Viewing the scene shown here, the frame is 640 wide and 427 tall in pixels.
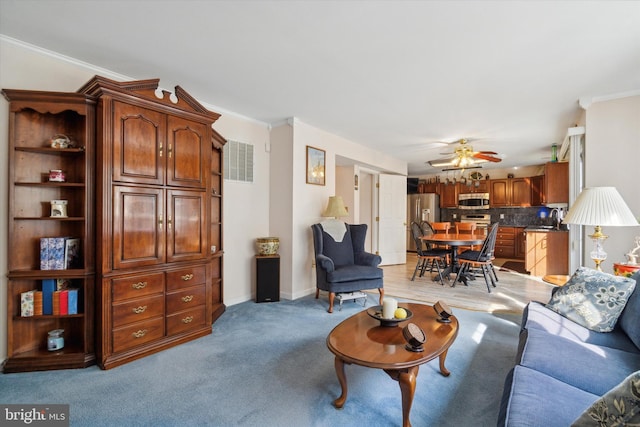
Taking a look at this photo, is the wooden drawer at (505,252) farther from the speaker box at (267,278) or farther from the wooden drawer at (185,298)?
the wooden drawer at (185,298)

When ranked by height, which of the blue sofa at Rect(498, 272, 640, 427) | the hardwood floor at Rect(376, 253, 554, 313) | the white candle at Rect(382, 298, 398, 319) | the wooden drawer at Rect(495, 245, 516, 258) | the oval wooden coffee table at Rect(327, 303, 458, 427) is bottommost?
the hardwood floor at Rect(376, 253, 554, 313)

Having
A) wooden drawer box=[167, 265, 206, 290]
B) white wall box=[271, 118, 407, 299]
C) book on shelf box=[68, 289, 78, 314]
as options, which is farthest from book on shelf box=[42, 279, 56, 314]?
white wall box=[271, 118, 407, 299]

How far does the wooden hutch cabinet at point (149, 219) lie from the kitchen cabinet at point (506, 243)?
25.2 feet

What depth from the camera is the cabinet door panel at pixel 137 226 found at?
2.35m

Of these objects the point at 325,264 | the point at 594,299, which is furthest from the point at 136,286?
the point at 594,299

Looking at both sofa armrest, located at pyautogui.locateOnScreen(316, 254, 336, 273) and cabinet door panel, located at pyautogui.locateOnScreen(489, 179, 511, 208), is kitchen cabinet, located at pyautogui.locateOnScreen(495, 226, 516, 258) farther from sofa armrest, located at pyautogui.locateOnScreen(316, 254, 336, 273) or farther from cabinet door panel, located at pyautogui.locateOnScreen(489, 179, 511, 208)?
sofa armrest, located at pyautogui.locateOnScreen(316, 254, 336, 273)

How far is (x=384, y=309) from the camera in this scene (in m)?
2.16

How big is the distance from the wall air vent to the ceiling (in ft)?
1.54

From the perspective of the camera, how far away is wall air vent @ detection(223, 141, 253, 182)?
3.85 metres

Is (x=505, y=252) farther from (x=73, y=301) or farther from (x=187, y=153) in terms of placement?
(x=73, y=301)

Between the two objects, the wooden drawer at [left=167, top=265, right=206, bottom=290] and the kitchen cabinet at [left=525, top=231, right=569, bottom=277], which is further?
the kitchen cabinet at [left=525, top=231, right=569, bottom=277]

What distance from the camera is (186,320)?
9.07ft

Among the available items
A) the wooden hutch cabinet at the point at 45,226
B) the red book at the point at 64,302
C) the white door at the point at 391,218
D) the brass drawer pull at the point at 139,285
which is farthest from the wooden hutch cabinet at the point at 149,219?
the white door at the point at 391,218

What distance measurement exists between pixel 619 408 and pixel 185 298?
2863 millimetres
